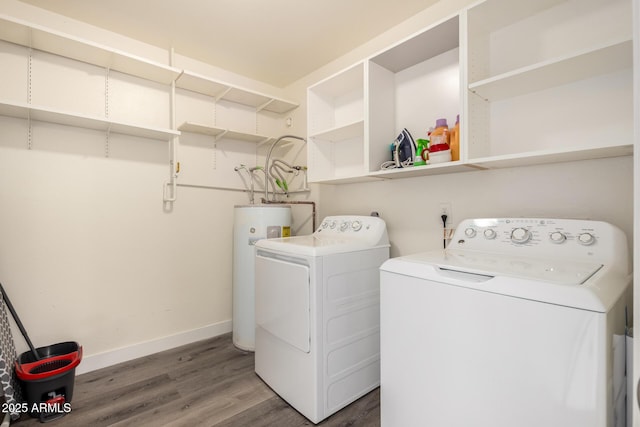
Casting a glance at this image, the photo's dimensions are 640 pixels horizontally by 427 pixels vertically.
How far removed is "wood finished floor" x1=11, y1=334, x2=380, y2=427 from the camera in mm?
1559

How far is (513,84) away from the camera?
54.1 inches

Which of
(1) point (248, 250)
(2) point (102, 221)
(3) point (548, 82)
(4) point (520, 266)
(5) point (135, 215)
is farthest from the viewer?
(1) point (248, 250)

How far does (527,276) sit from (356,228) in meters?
1.16

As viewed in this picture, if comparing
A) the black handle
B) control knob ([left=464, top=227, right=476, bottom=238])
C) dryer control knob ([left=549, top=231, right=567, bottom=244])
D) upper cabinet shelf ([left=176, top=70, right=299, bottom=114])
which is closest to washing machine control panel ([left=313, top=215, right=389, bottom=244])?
control knob ([left=464, top=227, right=476, bottom=238])

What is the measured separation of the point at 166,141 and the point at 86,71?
0.64 m

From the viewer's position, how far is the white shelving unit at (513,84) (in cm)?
121

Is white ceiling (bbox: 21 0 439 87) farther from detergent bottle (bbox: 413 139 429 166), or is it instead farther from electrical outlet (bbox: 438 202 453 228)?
electrical outlet (bbox: 438 202 453 228)

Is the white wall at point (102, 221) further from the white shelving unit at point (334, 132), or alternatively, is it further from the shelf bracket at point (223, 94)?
the white shelving unit at point (334, 132)

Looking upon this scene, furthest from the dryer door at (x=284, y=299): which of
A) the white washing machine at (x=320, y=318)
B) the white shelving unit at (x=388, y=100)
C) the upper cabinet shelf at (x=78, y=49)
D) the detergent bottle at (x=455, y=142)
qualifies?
the upper cabinet shelf at (x=78, y=49)

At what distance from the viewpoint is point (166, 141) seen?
239 centimetres

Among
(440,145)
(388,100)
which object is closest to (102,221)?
(388,100)

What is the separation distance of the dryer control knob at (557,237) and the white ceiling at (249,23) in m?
1.51

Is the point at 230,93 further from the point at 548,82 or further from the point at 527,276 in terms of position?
the point at 527,276

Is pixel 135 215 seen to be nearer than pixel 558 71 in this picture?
No
